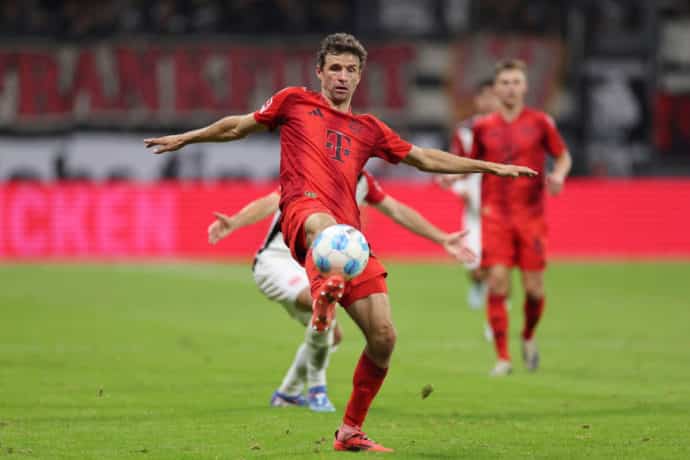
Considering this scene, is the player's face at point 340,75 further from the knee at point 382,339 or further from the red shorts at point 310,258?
the knee at point 382,339

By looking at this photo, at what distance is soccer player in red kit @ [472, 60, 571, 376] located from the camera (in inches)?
473

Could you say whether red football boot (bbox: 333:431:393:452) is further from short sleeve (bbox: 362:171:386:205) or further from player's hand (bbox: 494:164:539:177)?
short sleeve (bbox: 362:171:386:205)

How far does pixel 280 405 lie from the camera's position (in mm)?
9664

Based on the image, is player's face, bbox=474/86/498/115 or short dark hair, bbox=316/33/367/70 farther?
player's face, bbox=474/86/498/115

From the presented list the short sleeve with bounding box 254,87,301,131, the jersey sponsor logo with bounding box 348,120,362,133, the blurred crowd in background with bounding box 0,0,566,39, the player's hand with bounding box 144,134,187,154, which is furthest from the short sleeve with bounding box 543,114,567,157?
the blurred crowd in background with bounding box 0,0,566,39

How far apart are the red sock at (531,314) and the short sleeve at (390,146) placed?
4.41 metres

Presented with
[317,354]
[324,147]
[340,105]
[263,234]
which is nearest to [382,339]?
[324,147]

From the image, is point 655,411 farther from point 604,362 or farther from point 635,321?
point 635,321

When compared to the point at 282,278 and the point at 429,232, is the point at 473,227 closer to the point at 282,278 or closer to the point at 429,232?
the point at 282,278

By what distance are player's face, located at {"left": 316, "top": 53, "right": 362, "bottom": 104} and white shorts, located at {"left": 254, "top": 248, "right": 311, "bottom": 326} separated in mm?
1977

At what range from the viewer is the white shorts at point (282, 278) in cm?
962

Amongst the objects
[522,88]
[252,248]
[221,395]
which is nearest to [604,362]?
[522,88]

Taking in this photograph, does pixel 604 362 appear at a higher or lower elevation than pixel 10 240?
higher

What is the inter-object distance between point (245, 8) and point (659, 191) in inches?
431
